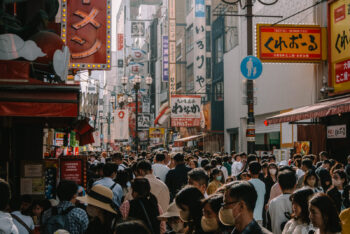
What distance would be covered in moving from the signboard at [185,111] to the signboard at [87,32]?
21.9 meters

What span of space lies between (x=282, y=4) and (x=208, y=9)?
20.8 m

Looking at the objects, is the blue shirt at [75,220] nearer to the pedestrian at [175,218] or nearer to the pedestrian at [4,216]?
the pedestrian at [4,216]

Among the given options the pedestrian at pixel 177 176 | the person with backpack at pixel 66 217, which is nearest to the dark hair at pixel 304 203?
the person with backpack at pixel 66 217

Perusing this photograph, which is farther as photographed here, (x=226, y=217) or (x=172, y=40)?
(x=172, y=40)

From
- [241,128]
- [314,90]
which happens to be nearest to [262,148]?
[241,128]

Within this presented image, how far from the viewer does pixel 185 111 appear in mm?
37375

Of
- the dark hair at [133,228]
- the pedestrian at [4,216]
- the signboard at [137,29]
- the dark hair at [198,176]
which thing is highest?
the signboard at [137,29]

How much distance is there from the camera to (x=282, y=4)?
2722cm

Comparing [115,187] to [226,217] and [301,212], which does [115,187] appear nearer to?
[301,212]

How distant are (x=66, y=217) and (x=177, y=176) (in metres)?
4.55

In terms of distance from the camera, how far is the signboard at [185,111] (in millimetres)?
36906

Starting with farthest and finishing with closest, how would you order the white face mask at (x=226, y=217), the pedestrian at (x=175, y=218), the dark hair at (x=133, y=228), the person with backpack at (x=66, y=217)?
the person with backpack at (x=66, y=217) < the pedestrian at (x=175, y=218) < the white face mask at (x=226, y=217) < the dark hair at (x=133, y=228)

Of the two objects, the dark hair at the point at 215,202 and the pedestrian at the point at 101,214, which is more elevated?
the dark hair at the point at 215,202

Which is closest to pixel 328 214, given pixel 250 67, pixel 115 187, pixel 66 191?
pixel 66 191
